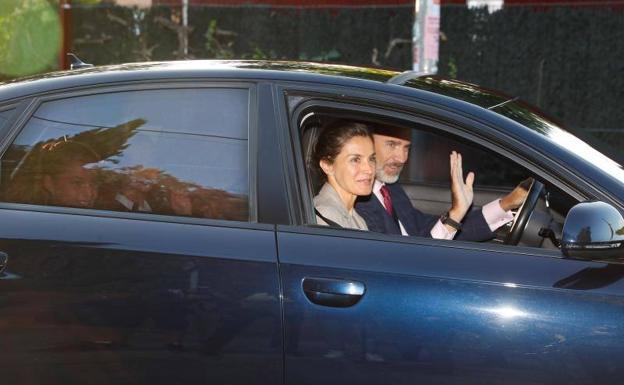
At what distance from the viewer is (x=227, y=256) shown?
3152 mm

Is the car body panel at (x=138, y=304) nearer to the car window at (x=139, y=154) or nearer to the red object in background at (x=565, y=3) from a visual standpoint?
the car window at (x=139, y=154)

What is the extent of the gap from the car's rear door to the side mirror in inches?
33.4

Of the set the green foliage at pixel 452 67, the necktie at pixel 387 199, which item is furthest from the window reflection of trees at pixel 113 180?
the green foliage at pixel 452 67

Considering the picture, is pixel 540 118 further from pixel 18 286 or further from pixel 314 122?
pixel 18 286

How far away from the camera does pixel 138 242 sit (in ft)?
10.5

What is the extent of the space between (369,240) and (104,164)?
89 centimetres

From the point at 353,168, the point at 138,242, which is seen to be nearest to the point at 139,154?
the point at 138,242

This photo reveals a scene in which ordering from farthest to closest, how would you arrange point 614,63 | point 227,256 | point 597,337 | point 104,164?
point 614,63
point 104,164
point 227,256
point 597,337

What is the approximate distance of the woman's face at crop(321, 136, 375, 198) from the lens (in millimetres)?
3893

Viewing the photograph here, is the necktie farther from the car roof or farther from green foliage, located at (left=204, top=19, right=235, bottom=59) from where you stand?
green foliage, located at (left=204, top=19, right=235, bottom=59)

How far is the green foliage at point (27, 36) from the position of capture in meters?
14.9

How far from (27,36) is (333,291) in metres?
12.7

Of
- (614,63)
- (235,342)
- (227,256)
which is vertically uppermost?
(614,63)

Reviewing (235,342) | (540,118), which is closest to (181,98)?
(235,342)
